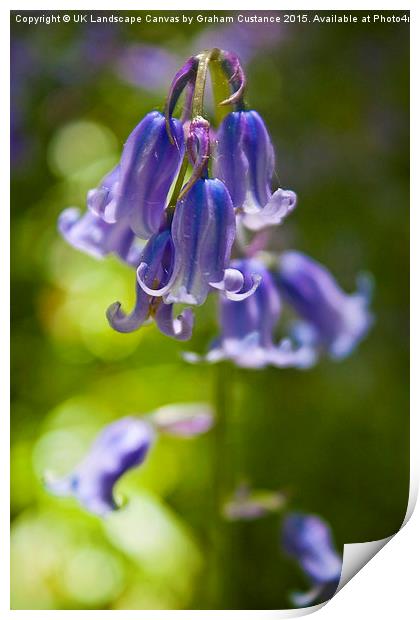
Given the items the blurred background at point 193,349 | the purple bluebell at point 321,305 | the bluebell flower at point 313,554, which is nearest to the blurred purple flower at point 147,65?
the blurred background at point 193,349

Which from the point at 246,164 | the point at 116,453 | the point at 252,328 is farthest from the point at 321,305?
the point at 246,164

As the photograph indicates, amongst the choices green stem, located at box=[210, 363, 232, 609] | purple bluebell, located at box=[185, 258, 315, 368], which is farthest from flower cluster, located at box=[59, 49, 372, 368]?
green stem, located at box=[210, 363, 232, 609]

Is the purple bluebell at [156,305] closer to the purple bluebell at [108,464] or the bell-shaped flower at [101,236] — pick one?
the bell-shaped flower at [101,236]

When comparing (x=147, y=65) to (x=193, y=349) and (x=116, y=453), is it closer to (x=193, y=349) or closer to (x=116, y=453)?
(x=193, y=349)

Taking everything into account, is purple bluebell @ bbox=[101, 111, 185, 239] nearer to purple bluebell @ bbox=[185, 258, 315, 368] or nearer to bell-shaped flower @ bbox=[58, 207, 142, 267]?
bell-shaped flower @ bbox=[58, 207, 142, 267]

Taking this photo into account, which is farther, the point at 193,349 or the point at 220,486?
the point at 193,349
